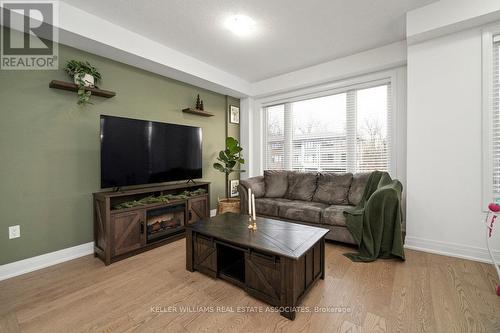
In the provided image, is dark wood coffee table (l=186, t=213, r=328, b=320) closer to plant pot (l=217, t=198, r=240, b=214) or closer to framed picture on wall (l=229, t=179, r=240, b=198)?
plant pot (l=217, t=198, r=240, b=214)

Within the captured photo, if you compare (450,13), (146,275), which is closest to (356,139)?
(450,13)

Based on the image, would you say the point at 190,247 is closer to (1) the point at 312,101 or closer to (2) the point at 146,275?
(2) the point at 146,275

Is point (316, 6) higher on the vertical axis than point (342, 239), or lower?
higher

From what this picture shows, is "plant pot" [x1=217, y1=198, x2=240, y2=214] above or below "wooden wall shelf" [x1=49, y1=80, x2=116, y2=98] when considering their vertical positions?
below

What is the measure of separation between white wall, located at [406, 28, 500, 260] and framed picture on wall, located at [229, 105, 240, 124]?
307 cm

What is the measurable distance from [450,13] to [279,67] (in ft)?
7.30

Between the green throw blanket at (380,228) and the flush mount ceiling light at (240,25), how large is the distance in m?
2.46

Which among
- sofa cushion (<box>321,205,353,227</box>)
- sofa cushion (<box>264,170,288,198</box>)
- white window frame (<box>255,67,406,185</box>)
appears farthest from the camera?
sofa cushion (<box>264,170,288,198</box>)

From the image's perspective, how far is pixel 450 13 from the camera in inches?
89.6

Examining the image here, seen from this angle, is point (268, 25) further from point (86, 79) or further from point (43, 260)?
point (43, 260)

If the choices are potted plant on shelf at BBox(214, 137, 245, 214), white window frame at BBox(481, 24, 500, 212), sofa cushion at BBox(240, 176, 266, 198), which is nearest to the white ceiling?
white window frame at BBox(481, 24, 500, 212)

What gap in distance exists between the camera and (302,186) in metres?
3.76

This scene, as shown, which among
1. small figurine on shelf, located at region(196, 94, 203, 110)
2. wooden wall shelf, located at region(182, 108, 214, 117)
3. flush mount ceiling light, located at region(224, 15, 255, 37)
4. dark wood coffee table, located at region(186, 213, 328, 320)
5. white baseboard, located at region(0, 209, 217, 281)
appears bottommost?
white baseboard, located at region(0, 209, 217, 281)

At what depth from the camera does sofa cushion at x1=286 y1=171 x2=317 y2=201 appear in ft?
12.1
